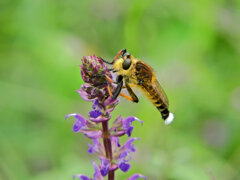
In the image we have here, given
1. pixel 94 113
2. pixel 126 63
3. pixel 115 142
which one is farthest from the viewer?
pixel 126 63

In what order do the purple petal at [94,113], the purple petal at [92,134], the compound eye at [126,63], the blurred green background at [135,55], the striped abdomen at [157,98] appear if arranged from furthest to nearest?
the blurred green background at [135,55], the striped abdomen at [157,98], the compound eye at [126,63], the purple petal at [92,134], the purple petal at [94,113]

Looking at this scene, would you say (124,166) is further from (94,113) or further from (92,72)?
(92,72)

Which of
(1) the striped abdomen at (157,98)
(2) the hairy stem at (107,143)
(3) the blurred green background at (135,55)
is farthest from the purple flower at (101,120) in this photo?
(3) the blurred green background at (135,55)

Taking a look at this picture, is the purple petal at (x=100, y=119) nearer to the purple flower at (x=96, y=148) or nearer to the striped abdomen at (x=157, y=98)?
the purple flower at (x=96, y=148)

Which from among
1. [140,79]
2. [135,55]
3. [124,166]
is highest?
[135,55]

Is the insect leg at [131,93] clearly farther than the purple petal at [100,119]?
Yes

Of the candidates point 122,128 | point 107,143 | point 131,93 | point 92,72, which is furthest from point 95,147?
point 131,93

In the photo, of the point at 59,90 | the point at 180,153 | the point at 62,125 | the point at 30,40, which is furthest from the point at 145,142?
the point at 30,40

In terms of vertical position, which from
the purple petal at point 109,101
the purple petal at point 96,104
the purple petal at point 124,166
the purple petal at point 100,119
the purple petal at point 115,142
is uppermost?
the purple petal at point 109,101

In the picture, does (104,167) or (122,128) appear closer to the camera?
(104,167)
